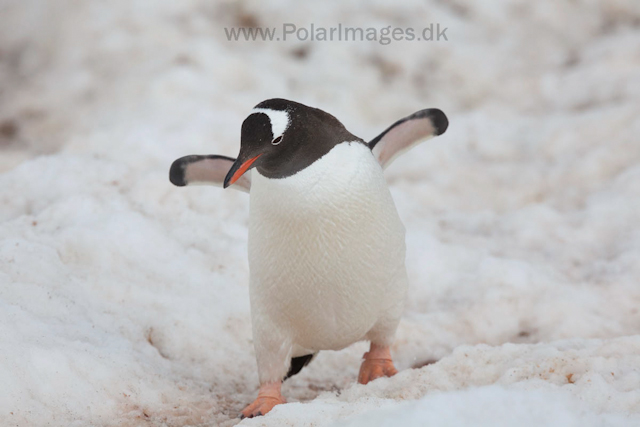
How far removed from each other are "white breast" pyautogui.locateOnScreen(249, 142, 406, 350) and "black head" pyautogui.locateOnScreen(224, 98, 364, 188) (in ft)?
0.12

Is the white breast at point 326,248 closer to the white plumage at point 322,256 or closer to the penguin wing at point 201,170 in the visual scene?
the white plumage at point 322,256

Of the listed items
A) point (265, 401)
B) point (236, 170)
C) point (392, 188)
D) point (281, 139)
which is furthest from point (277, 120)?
point (392, 188)

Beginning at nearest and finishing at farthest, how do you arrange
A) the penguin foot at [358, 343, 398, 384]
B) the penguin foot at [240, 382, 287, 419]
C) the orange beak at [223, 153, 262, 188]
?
the orange beak at [223, 153, 262, 188]
the penguin foot at [240, 382, 287, 419]
the penguin foot at [358, 343, 398, 384]

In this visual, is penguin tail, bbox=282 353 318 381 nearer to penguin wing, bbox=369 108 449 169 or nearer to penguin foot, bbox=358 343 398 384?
penguin foot, bbox=358 343 398 384

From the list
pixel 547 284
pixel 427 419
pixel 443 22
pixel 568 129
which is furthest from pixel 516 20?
pixel 427 419

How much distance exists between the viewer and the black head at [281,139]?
1.91 m

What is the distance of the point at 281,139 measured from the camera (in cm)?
197

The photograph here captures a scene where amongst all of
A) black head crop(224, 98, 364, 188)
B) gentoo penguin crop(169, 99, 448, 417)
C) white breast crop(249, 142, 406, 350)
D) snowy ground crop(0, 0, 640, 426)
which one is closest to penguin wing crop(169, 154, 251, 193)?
gentoo penguin crop(169, 99, 448, 417)

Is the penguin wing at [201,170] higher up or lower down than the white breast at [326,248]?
higher up

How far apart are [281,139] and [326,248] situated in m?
0.38

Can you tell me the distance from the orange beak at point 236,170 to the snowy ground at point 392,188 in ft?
2.11

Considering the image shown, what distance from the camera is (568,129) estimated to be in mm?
4418

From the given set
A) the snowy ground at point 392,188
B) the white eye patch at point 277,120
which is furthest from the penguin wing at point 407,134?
the snowy ground at point 392,188

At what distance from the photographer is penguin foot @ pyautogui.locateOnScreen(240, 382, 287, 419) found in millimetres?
2162
